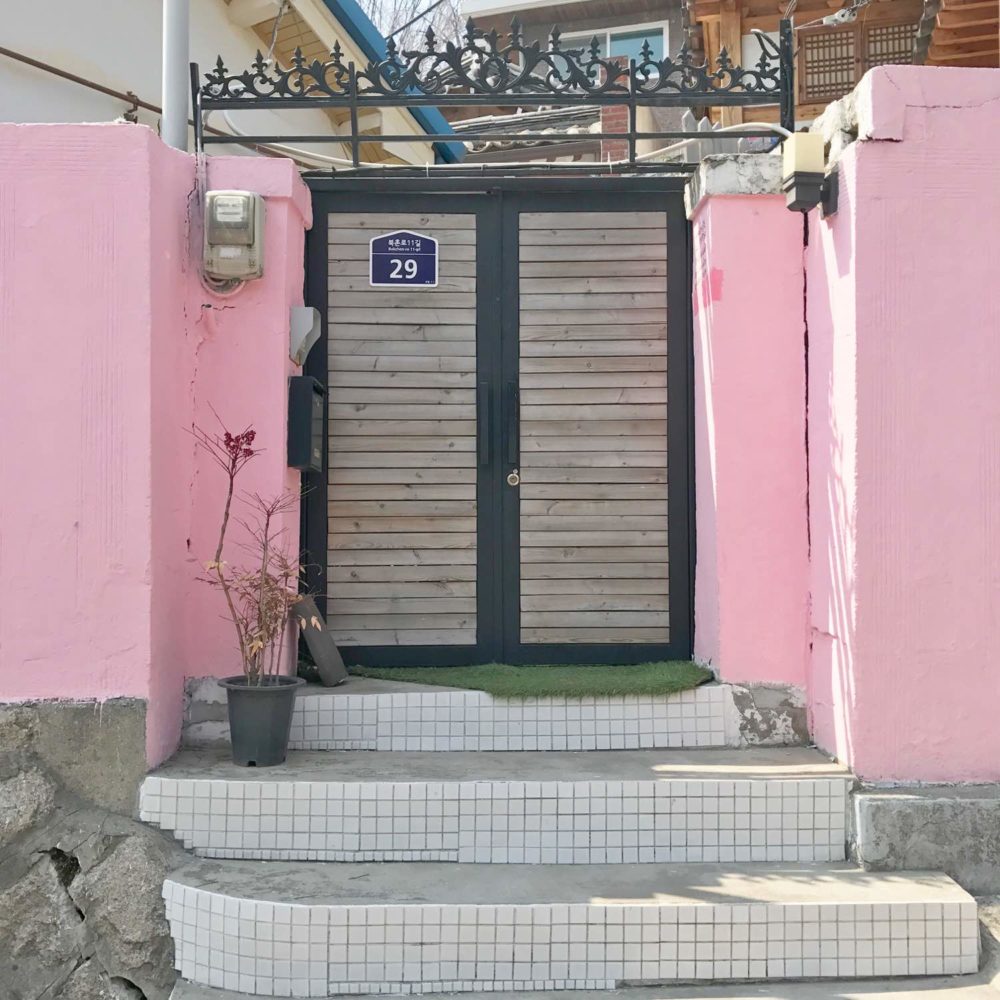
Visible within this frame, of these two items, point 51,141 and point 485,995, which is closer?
point 485,995

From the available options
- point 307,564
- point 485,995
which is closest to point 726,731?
point 485,995

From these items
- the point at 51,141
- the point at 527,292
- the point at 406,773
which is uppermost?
the point at 51,141

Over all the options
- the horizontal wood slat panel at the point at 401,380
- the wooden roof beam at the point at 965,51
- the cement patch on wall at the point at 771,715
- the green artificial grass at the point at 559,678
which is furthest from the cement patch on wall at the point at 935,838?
the wooden roof beam at the point at 965,51

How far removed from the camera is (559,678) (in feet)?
18.0

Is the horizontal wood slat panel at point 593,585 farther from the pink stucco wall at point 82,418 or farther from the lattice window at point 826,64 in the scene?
the lattice window at point 826,64

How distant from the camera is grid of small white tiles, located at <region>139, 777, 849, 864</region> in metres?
4.45

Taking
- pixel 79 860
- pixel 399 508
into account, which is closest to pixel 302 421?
pixel 399 508

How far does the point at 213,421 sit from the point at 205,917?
244 centimetres

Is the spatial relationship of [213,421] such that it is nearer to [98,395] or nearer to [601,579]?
[98,395]

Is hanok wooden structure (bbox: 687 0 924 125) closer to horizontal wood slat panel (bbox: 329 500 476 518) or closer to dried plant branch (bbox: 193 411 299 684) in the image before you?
horizontal wood slat panel (bbox: 329 500 476 518)

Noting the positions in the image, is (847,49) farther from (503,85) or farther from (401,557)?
(401,557)

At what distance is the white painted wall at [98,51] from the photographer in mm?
7004

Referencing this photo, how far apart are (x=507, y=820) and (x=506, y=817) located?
0.04ft

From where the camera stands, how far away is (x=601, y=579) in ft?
19.4
